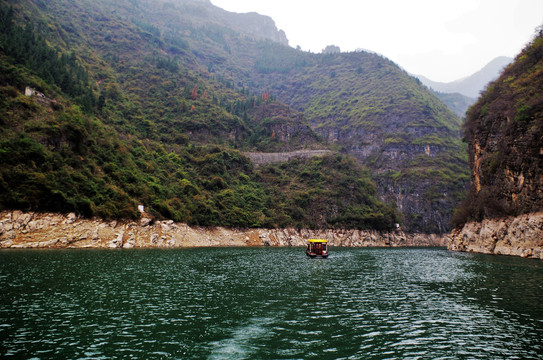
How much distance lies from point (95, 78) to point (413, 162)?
150824mm

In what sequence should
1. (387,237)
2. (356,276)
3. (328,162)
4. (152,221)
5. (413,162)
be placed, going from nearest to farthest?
1. (356,276)
2. (152,221)
3. (387,237)
4. (328,162)
5. (413,162)

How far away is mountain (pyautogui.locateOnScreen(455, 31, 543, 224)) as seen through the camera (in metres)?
55.5

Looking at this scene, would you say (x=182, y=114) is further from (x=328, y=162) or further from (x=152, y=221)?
(x=152, y=221)

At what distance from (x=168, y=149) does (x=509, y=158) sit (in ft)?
306

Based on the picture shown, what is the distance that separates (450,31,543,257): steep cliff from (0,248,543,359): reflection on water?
26.1 m

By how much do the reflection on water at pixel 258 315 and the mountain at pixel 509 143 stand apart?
92.9ft

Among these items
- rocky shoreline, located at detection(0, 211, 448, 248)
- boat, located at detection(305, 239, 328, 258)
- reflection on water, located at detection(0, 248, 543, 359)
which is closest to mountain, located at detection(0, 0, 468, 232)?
rocky shoreline, located at detection(0, 211, 448, 248)

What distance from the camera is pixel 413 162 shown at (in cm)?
17612

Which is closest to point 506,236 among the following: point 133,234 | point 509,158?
point 509,158

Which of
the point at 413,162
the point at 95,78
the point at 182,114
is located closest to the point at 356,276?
the point at 182,114

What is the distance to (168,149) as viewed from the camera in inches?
4454

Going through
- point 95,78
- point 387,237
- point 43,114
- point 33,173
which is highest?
point 95,78

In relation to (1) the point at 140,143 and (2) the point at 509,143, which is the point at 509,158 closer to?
(2) the point at 509,143

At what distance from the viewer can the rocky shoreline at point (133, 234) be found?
50656 mm
